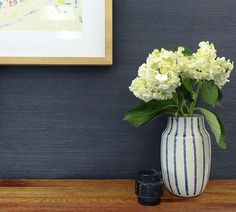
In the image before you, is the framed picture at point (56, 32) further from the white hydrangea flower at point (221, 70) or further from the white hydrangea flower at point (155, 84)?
the white hydrangea flower at point (221, 70)

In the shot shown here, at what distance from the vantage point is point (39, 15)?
105cm

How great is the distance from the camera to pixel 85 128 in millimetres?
1105

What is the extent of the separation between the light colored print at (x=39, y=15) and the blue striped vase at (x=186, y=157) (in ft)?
1.52

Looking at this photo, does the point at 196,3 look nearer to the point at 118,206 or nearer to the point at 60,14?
the point at 60,14

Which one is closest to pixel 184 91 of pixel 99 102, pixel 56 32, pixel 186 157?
pixel 186 157

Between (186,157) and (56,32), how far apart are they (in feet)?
1.84

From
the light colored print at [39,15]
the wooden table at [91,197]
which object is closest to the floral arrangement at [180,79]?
the wooden table at [91,197]

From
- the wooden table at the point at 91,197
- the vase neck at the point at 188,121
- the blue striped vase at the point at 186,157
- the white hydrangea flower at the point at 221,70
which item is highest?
the white hydrangea flower at the point at 221,70

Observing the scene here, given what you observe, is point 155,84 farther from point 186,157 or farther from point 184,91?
point 186,157

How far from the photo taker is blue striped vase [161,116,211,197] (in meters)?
0.89

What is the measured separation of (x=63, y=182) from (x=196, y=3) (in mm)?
738

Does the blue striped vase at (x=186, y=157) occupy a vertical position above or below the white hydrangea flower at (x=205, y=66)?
below

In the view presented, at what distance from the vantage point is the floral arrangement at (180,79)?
33.0 inches

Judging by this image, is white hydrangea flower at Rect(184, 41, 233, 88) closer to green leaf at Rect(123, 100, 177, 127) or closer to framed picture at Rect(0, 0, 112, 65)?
green leaf at Rect(123, 100, 177, 127)
